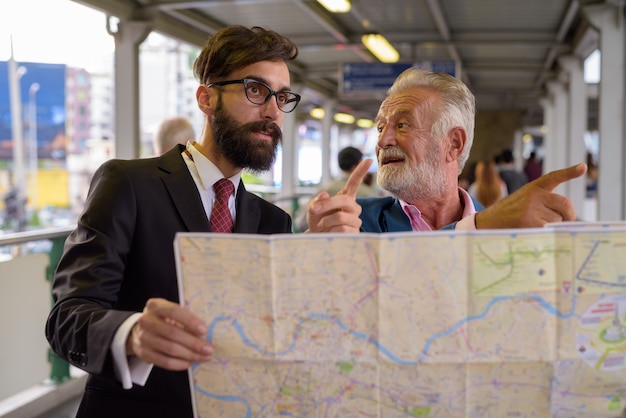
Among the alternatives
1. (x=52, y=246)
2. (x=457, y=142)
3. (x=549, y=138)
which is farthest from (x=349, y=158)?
(x=549, y=138)

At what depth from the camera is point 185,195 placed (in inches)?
71.1

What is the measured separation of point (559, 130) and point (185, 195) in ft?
44.4

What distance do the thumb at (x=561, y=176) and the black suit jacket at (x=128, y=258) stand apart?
2.70 ft

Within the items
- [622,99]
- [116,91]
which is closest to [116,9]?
[116,91]

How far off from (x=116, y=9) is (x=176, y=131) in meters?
3.10

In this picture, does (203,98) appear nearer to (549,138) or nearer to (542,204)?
(542,204)

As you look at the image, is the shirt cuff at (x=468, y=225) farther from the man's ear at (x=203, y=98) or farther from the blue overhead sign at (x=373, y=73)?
the blue overhead sign at (x=373, y=73)

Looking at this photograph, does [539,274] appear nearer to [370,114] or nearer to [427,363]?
[427,363]

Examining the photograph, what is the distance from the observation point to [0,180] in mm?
21312

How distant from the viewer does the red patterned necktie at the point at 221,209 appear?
1883mm

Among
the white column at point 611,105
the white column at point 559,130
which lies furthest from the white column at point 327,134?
the white column at point 611,105

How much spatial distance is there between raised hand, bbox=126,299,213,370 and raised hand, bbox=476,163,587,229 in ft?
2.49

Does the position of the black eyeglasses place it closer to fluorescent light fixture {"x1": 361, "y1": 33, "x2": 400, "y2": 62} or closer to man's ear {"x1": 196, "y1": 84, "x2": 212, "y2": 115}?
man's ear {"x1": 196, "y1": 84, "x2": 212, "y2": 115}

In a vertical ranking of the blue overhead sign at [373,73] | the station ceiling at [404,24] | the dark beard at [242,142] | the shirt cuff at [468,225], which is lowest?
the shirt cuff at [468,225]
